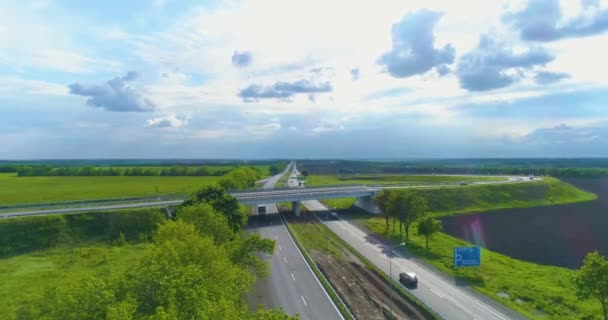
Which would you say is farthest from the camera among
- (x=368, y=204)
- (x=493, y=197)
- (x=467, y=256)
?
(x=493, y=197)

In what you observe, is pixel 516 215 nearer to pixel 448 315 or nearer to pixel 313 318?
pixel 448 315

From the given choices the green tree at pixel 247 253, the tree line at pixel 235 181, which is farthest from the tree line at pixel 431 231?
the tree line at pixel 235 181

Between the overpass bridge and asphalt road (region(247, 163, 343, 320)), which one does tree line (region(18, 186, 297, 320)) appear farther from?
the overpass bridge

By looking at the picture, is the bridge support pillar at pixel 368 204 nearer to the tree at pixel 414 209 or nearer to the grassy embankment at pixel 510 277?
the grassy embankment at pixel 510 277

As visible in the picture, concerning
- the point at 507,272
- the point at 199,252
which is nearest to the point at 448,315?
the point at 507,272

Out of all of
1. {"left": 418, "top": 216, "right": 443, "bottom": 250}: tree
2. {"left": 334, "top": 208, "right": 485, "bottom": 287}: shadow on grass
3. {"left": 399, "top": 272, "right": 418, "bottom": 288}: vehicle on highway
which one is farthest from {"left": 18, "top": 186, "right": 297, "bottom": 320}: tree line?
{"left": 418, "top": 216, "right": 443, "bottom": 250}: tree

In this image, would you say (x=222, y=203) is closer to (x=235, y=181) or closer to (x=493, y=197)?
(x=235, y=181)

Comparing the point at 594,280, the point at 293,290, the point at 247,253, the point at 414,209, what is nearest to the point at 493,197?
the point at 414,209
